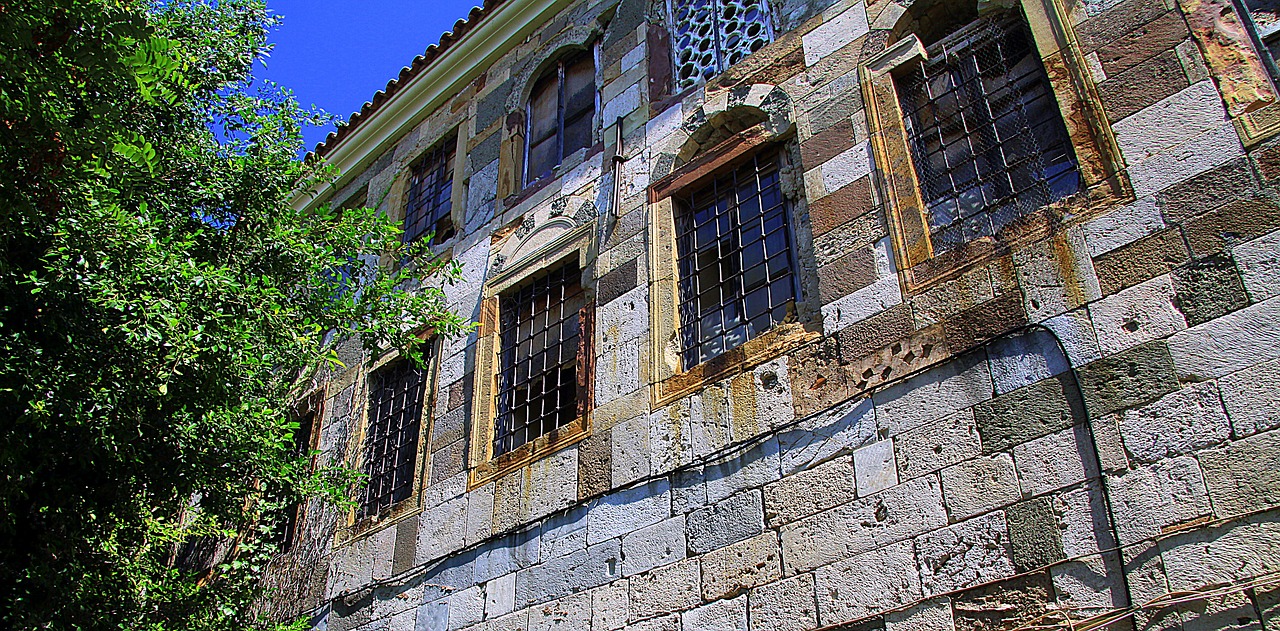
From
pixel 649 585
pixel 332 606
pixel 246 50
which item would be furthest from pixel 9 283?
pixel 649 585

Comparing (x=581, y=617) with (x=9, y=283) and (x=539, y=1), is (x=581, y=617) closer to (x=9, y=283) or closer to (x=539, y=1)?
(x=9, y=283)

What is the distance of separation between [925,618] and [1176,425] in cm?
148

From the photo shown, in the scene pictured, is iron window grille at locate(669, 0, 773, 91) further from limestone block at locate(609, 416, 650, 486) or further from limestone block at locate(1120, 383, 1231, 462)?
limestone block at locate(1120, 383, 1231, 462)

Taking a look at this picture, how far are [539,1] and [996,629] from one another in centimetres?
795

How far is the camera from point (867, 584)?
522 cm

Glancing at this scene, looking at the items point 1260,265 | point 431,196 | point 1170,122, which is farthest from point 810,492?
point 431,196

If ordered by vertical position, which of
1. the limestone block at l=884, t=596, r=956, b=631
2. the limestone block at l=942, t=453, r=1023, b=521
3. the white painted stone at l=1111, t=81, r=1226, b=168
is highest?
the white painted stone at l=1111, t=81, r=1226, b=168

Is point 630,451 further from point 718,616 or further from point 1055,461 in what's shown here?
point 1055,461

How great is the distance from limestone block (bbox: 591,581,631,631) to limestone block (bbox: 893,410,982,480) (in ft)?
6.37

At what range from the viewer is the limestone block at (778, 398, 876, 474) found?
571cm

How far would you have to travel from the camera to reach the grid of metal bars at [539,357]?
785 cm

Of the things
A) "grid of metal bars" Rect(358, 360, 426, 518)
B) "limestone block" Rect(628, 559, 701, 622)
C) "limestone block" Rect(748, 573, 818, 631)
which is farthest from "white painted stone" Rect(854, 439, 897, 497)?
"grid of metal bars" Rect(358, 360, 426, 518)

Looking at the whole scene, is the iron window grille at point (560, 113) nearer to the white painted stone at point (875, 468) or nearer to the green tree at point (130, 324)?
the green tree at point (130, 324)

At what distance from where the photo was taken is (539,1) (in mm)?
10508
